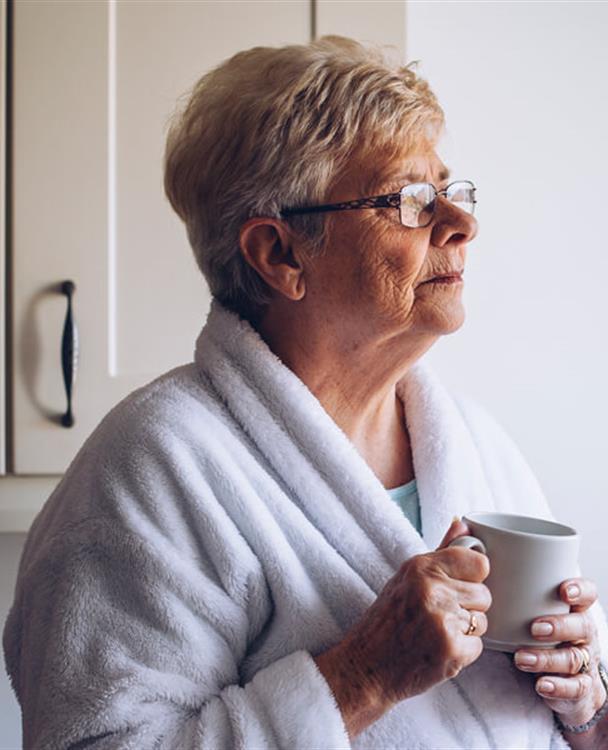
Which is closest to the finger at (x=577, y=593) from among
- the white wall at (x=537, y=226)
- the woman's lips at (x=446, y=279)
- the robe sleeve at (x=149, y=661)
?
the robe sleeve at (x=149, y=661)

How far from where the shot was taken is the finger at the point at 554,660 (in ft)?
2.62

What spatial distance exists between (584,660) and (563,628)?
78mm

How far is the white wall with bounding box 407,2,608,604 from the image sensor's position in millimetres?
1731

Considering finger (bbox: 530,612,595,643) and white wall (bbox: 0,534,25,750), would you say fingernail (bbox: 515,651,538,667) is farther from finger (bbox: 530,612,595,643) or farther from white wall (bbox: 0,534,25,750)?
white wall (bbox: 0,534,25,750)

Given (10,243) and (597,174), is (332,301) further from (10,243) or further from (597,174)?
(597,174)

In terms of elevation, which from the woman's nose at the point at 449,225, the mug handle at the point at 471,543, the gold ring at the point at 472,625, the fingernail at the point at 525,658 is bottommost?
the fingernail at the point at 525,658

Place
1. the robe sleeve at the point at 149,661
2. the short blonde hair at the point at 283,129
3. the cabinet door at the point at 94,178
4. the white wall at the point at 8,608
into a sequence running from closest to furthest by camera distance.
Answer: the robe sleeve at the point at 149,661, the short blonde hair at the point at 283,129, the cabinet door at the point at 94,178, the white wall at the point at 8,608

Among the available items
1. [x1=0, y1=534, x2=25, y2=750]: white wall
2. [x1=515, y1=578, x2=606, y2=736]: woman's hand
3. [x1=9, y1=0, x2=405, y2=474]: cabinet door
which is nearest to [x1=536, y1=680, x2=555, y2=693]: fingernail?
[x1=515, y1=578, x2=606, y2=736]: woman's hand

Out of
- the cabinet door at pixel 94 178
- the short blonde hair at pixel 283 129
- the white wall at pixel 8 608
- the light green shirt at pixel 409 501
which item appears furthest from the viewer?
the white wall at pixel 8 608

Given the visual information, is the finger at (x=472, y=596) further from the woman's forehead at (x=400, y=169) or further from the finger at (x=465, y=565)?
the woman's forehead at (x=400, y=169)

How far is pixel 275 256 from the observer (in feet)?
3.21

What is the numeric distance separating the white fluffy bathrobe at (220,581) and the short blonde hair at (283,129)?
5.4 inches

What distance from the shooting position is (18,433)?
135cm

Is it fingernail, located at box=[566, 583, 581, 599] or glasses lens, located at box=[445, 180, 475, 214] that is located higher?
glasses lens, located at box=[445, 180, 475, 214]
